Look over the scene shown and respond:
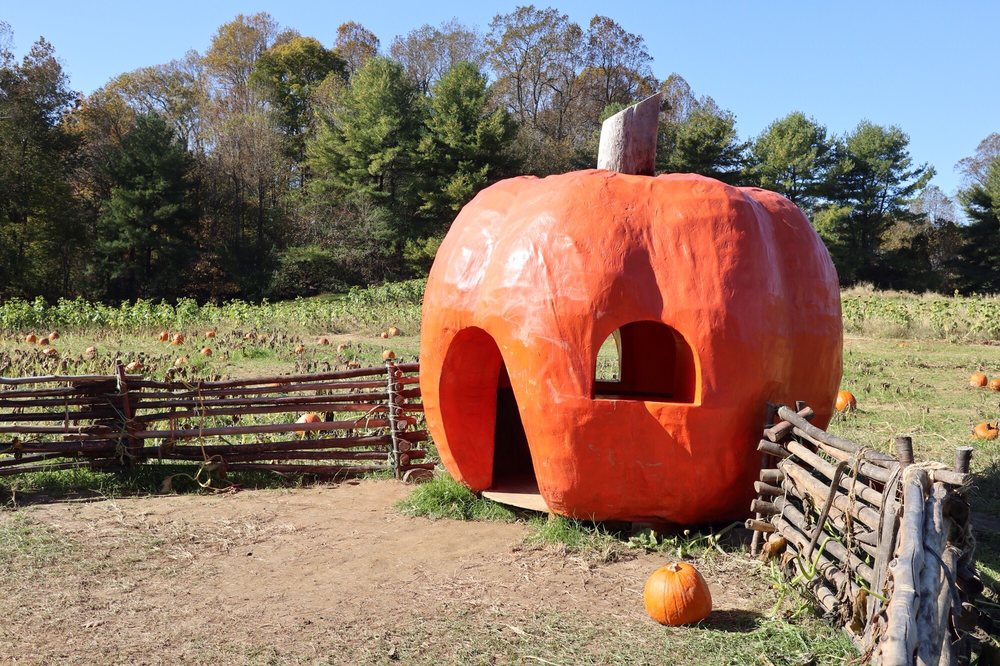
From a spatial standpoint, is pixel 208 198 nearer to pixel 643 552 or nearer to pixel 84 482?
pixel 84 482

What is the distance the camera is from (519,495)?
21.6 ft

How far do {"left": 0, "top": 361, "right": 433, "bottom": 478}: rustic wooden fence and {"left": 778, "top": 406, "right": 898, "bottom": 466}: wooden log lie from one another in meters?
3.76

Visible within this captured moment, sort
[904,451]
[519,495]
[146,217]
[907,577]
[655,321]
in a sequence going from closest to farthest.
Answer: [907,577] < [904,451] < [655,321] < [519,495] < [146,217]

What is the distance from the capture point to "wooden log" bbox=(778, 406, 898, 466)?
13.5 ft

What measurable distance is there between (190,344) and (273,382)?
8.66 meters

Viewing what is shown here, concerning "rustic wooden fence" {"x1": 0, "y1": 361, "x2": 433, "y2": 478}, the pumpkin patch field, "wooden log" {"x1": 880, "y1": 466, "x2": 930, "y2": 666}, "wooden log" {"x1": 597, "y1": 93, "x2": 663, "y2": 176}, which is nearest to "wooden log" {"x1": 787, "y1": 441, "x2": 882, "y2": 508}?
"wooden log" {"x1": 880, "y1": 466, "x2": 930, "y2": 666}

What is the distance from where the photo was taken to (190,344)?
52.1 feet

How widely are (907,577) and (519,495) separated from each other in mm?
3763

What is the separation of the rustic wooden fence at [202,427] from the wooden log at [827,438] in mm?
3759

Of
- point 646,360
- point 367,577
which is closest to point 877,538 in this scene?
point 367,577

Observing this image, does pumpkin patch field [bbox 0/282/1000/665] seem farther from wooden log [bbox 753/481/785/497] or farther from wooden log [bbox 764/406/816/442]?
wooden log [bbox 764/406/816/442]

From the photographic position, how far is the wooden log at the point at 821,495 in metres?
4.00

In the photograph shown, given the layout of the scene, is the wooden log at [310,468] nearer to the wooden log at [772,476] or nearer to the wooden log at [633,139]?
the wooden log at [633,139]

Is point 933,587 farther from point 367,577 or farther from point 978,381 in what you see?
point 978,381
